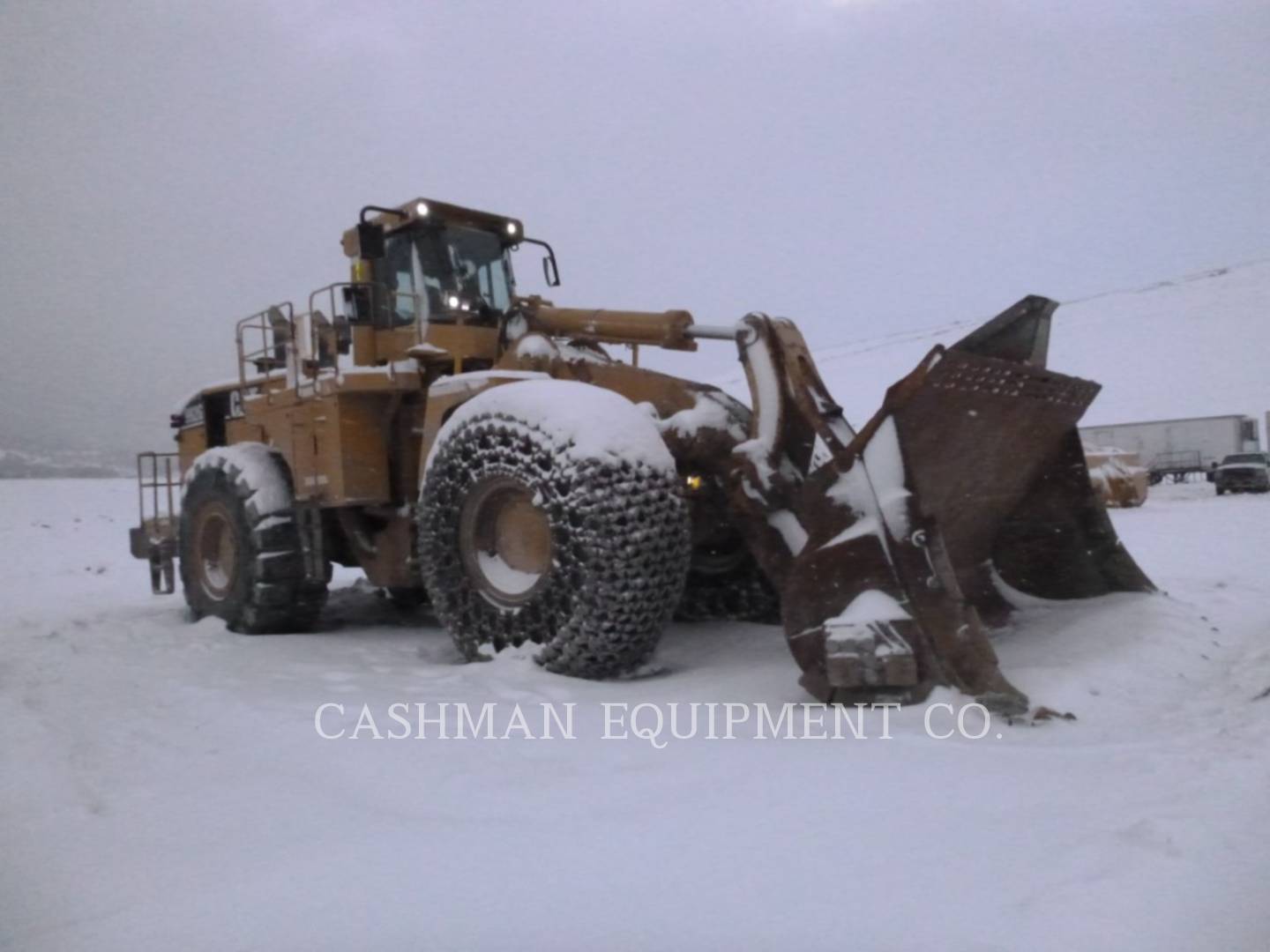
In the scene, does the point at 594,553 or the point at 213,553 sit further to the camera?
the point at 213,553

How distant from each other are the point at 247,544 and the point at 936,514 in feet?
14.4

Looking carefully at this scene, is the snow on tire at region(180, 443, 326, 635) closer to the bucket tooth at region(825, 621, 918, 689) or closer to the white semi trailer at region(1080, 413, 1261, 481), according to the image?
the bucket tooth at region(825, 621, 918, 689)

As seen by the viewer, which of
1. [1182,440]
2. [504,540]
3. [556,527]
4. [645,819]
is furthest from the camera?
[1182,440]

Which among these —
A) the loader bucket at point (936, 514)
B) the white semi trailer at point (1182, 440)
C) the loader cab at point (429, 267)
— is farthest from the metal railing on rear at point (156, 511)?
the white semi trailer at point (1182, 440)

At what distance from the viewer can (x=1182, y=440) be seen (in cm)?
3109

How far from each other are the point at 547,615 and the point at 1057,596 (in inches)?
102

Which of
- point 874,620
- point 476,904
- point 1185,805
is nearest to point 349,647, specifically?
point 874,620

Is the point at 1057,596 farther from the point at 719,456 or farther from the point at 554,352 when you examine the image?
the point at 554,352

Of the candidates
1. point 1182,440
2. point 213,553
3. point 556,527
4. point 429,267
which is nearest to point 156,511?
point 213,553

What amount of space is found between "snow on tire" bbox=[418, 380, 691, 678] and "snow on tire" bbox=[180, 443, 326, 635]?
175 cm

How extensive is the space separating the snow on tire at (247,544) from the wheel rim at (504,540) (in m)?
1.94

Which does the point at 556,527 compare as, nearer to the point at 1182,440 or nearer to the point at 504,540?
the point at 504,540

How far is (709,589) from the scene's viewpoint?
18.8 feet

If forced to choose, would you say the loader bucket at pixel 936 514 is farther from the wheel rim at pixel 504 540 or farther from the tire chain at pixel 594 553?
the wheel rim at pixel 504 540
